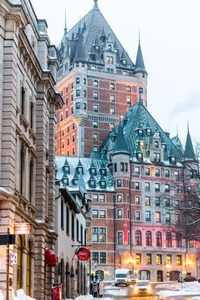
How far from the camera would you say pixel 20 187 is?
102 ft

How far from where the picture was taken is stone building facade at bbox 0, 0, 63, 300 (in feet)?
90.3

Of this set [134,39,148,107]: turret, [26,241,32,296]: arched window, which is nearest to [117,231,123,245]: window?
[134,39,148,107]: turret

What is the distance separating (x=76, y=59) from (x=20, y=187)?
10947 cm

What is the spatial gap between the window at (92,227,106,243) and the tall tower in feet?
67.2

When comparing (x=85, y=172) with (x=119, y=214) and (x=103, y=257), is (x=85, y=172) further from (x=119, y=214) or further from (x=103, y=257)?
(x=103, y=257)

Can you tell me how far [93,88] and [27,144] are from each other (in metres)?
107

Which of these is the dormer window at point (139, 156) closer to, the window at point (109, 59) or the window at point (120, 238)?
the window at point (120, 238)

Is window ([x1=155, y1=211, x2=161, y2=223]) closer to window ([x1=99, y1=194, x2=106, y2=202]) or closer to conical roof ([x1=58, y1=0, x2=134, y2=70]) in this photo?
window ([x1=99, y1=194, x2=106, y2=202])

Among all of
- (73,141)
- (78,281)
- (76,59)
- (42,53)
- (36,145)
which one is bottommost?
(78,281)

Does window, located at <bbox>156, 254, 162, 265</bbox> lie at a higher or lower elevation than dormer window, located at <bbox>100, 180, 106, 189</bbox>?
lower

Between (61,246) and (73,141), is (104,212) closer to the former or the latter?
(73,141)

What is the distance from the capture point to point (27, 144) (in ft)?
107

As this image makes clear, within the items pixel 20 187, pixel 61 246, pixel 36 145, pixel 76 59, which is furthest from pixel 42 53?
pixel 76 59

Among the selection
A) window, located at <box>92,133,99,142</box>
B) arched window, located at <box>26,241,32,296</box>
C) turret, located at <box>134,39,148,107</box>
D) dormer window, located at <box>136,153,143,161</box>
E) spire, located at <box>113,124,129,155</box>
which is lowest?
arched window, located at <box>26,241,32,296</box>
